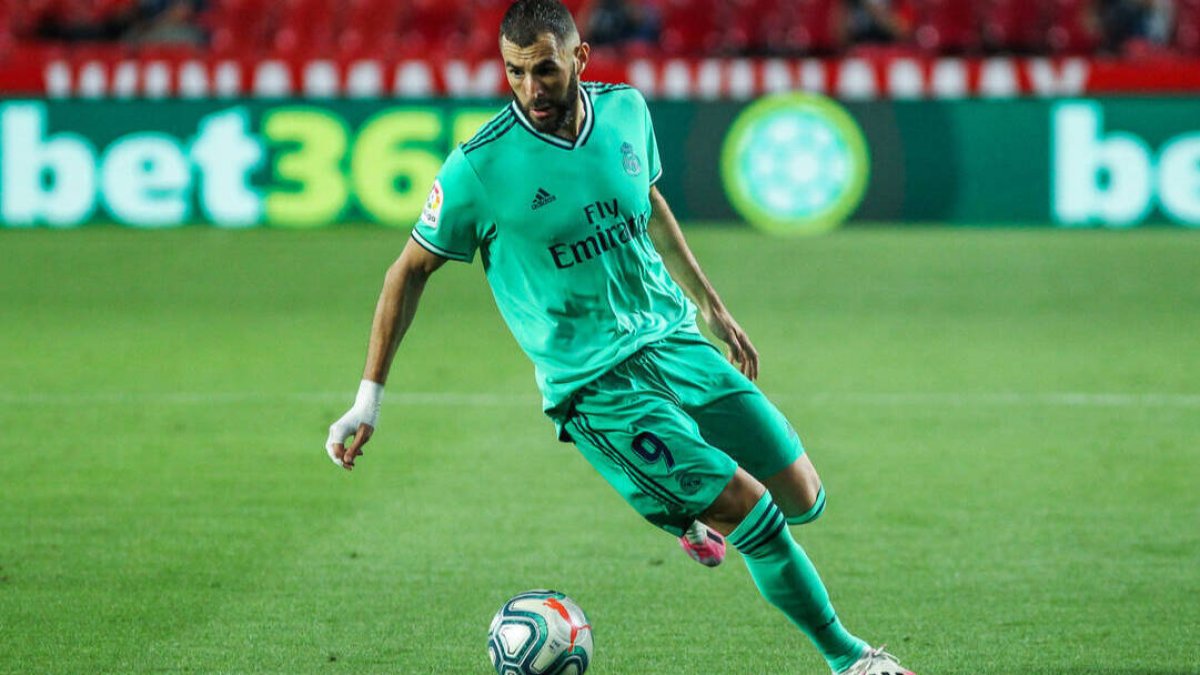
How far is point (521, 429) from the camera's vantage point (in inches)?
351

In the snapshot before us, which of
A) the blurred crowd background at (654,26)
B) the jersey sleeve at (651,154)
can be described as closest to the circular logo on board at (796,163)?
the blurred crowd background at (654,26)

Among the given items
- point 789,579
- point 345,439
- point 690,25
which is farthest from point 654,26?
point 345,439

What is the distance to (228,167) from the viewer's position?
17016 mm

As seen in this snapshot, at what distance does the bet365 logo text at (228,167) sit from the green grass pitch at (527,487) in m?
2.60

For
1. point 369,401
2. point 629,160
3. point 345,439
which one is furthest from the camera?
point 629,160

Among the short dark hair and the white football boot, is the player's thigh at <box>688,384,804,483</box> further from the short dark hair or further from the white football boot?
the short dark hair

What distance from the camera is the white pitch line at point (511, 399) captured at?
31.4 feet

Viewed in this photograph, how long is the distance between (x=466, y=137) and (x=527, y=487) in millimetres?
9655

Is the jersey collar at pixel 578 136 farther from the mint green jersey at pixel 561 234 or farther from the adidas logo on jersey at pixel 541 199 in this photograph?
the adidas logo on jersey at pixel 541 199

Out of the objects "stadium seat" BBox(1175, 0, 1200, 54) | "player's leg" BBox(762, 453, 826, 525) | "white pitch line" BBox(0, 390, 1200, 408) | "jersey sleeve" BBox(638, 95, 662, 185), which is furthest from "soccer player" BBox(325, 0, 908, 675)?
"stadium seat" BBox(1175, 0, 1200, 54)

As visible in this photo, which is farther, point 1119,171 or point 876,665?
point 1119,171

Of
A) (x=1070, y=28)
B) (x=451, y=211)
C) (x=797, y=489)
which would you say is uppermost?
(x=451, y=211)

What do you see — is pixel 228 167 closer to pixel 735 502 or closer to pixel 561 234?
pixel 561 234

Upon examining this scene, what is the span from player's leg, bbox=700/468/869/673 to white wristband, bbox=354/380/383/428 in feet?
3.06
